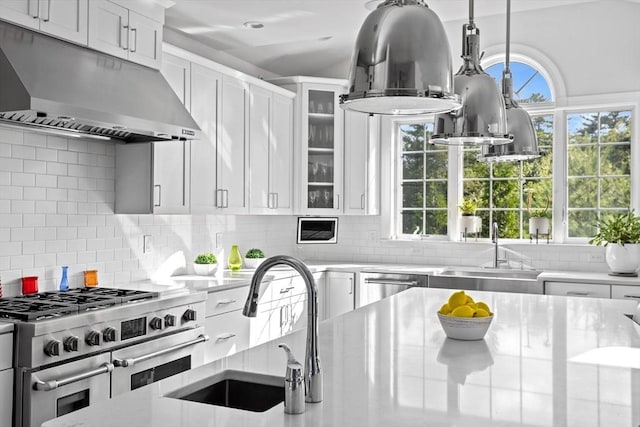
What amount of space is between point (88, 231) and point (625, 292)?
146 inches

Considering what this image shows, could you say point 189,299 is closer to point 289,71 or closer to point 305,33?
point 305,33

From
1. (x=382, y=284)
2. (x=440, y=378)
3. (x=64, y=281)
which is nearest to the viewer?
(x=440, y=378)

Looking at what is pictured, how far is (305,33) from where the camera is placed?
16.1 feet

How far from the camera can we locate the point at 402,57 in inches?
56.4

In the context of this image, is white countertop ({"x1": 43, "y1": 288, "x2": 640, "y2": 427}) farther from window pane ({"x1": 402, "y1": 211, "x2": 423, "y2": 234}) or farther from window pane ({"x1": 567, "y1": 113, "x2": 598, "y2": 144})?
window pane ({"x1": 402, "y1": 211, "x2": 423, "y2": 234})

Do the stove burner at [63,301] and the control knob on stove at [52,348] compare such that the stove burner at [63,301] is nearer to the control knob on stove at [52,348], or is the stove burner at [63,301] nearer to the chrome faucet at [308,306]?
the control knob on stove at [52,348]

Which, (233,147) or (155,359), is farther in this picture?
(233,147)

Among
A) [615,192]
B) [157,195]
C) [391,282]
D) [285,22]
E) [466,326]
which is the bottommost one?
[391,282]

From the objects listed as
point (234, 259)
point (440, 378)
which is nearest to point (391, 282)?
point (234, 259)

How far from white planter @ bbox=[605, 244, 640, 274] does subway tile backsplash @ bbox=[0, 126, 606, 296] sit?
479mm

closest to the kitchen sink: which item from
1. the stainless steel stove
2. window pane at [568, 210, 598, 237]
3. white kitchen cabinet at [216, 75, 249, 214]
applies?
the stainless steel stove

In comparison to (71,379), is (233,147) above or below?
above

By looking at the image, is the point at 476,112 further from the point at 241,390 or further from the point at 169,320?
the point at 169,320

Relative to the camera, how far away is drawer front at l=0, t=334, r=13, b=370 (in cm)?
262
